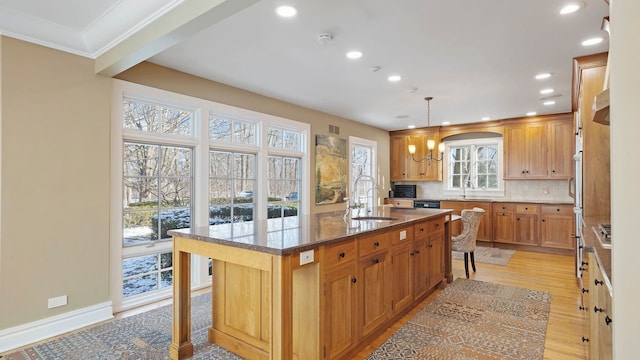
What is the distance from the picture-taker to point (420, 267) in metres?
3.52

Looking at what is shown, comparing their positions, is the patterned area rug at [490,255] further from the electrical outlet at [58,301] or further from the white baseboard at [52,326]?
the electrical outlet at [58,301]

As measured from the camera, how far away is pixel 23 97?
277 centimetres

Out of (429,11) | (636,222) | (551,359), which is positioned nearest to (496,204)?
(551,359)

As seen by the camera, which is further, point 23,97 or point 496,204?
point 496,204

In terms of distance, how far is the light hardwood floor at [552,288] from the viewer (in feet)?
8.70

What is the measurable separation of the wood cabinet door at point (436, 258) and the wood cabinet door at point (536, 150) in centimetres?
363

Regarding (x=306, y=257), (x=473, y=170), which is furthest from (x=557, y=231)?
(x=306, y=257)

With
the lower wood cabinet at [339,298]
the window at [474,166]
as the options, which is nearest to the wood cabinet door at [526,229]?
the window at [474,166]

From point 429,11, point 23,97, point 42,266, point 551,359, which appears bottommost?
point 551,359

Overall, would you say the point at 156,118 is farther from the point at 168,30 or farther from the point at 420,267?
the point at 420,267

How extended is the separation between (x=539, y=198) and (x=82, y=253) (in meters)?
7.54

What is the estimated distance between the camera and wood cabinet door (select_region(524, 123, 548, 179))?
6.43 metres

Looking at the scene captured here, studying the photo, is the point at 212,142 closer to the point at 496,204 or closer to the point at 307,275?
the point at 307,275

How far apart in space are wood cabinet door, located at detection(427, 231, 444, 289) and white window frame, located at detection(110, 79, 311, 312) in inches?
83.6
